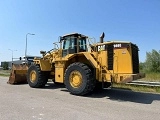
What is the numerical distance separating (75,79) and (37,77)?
3.48m

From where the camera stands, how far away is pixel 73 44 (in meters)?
11.8

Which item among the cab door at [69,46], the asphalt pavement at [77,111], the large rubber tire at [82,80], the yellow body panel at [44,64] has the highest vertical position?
the cab door at [69,46]

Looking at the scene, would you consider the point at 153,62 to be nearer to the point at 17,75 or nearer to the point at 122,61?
the point at 17,75

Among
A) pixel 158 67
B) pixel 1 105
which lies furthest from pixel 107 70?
pixel 158 67

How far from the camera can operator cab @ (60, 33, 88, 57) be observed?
1162 centimetres

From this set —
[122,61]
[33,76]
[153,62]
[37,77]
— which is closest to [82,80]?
[122,61]

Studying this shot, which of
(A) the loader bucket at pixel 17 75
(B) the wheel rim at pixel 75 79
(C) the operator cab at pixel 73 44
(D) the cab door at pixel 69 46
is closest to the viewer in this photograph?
(B) the wheel rim at pixel 75 79

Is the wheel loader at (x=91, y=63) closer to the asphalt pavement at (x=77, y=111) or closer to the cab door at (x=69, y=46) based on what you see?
the cab door at (x=69, y=46)

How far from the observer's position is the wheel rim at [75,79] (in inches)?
409

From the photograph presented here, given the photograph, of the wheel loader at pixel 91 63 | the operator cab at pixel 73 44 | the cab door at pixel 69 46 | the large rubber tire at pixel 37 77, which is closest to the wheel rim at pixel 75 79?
the wheel loader at pixel 91 63

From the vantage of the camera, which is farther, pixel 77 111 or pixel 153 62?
pixel 153 62

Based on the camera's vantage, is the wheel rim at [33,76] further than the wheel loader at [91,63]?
Yes

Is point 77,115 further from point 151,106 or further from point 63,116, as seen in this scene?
point 151,106

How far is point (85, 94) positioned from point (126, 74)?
217 cm
